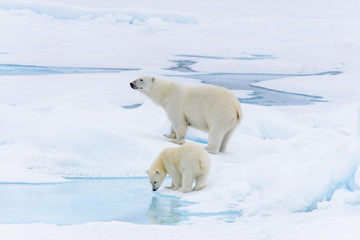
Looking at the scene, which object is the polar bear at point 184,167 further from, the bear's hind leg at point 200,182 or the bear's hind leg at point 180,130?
the bear's hind leg at point 180,130

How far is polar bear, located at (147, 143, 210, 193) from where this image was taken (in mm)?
3619

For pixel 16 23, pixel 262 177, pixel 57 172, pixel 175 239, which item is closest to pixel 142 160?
pixel 57 172

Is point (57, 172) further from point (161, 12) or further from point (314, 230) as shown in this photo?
point (161, 12)

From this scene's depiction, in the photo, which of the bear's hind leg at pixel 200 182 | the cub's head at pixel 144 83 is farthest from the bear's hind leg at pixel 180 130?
the bear's hind leg at pixel 200 182

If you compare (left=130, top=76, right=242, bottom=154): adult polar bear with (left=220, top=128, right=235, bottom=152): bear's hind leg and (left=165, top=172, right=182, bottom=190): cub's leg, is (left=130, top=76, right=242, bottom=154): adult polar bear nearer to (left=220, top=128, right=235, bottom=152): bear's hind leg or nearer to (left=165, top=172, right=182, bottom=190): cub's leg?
(left=220, top=128, right=235, bottom=152): bear's hind leg

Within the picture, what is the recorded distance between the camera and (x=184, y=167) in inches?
144

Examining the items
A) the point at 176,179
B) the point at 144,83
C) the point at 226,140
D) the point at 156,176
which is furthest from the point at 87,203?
the point at 144,83

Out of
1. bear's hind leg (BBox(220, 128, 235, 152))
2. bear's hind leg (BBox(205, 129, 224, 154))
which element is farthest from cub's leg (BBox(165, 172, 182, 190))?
bear's hind leg (BBox(220, 128, 235, 152))

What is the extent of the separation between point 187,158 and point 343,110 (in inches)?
192

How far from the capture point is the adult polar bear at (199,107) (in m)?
5.09

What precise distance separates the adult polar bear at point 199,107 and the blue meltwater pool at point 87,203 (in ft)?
3.22

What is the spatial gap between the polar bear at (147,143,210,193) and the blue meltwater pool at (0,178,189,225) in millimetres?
137

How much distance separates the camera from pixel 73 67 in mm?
16844

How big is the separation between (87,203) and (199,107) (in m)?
1.88
